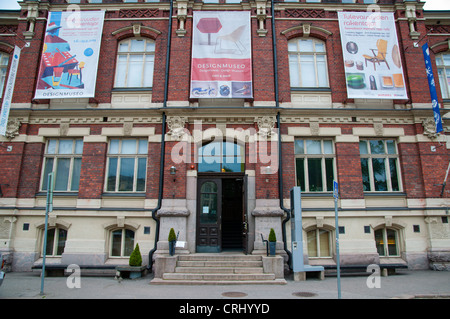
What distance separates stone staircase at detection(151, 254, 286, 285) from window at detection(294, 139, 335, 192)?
12.7 feet

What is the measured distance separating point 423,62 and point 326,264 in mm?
9878

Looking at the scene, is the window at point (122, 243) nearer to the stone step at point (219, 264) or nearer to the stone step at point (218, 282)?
the stone step at point (219, 264)

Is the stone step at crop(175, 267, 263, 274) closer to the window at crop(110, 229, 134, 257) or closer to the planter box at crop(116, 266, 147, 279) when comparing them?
the planter box at crop(116, 266, 147, 279)

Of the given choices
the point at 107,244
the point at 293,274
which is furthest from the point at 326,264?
the point at 107,244

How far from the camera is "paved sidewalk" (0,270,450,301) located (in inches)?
303

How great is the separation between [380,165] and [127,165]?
35.5 ft

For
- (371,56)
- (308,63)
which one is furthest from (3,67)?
(371,56)

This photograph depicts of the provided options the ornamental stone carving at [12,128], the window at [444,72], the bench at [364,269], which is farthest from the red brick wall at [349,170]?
the ornamental stone carving at [12,128]

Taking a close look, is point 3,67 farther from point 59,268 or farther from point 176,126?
point 59,268

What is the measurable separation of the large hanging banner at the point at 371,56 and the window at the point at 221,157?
17.6 ft

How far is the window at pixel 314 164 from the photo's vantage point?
12000 mm

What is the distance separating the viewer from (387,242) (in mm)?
11617
